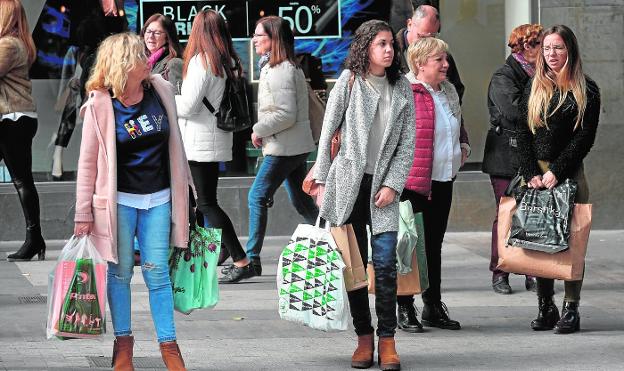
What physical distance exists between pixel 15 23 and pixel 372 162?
482 cm

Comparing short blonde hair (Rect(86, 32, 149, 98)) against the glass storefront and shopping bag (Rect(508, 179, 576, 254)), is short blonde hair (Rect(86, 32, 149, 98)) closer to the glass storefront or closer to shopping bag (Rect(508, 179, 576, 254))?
shopping bag (Rect(508, 179, 576, 254))

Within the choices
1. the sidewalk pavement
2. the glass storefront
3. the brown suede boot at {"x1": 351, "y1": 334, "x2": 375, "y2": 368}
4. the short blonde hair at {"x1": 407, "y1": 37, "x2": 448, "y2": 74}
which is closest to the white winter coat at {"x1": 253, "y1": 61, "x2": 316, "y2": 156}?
the sidewalk pavement

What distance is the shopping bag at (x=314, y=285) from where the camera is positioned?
6.76 metres

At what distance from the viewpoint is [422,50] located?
820 centimetres

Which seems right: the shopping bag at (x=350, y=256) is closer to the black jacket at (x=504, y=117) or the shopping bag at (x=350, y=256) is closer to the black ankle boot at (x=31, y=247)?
the black jacket at (x=504, y=117)

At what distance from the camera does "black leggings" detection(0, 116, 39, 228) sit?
35.6 feet

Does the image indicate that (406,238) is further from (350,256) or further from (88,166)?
(88,166)

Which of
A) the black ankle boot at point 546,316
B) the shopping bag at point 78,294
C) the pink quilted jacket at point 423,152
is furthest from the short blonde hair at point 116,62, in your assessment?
the black ankle boot at point 546,316

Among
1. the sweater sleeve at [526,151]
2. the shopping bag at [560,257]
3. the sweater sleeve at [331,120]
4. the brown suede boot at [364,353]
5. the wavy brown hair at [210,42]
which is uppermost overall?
the wavy brown hair at [210,42]

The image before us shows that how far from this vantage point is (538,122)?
811 centimetres

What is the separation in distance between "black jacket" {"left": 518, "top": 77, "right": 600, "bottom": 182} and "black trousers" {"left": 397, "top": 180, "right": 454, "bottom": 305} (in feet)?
1.71

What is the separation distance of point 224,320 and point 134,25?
16.2ft

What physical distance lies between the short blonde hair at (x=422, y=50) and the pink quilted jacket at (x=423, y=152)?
0.99ft

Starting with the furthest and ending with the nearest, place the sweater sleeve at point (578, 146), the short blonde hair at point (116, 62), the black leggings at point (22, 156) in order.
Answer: the black leggings at point (22, 156)
the sweater sleeve at point (578, 146)
the short blonde hair at point (116, 62)
